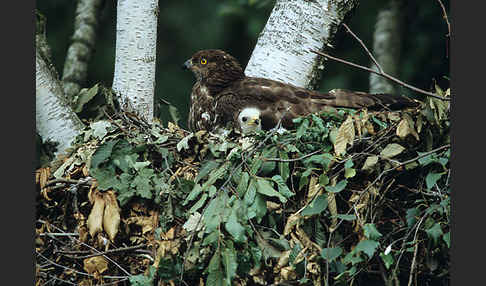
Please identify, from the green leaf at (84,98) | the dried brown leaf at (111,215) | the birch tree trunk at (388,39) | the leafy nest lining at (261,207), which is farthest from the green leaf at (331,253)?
the birch tree trunk at (388,39)

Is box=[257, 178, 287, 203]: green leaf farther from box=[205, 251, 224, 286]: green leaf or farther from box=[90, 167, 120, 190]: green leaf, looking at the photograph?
box=[90, 167, 120, 190]: green leaf

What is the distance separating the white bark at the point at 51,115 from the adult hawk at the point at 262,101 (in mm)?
943

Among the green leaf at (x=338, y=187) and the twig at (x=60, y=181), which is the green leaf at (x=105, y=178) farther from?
the green leaf at (x=338, y=187)

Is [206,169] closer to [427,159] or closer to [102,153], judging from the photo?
[102,153]

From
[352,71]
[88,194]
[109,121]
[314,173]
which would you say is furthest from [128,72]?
[352,71]

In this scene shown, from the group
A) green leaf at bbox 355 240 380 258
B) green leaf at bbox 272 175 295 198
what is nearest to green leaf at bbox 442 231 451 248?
green leaf at bbox 355 240 380 258

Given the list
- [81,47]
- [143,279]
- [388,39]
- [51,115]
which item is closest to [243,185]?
[143,279]

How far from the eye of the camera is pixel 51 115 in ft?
14.0

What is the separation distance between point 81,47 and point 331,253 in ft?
11.0

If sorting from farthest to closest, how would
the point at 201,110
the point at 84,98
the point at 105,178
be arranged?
the point at 201,110 → the point at 84,98 → the point at 105,178

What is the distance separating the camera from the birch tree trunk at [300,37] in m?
4.58

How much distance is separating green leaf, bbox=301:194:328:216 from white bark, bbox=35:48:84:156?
1.96 m

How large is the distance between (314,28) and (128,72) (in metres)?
1.44

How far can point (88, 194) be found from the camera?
3533mm
